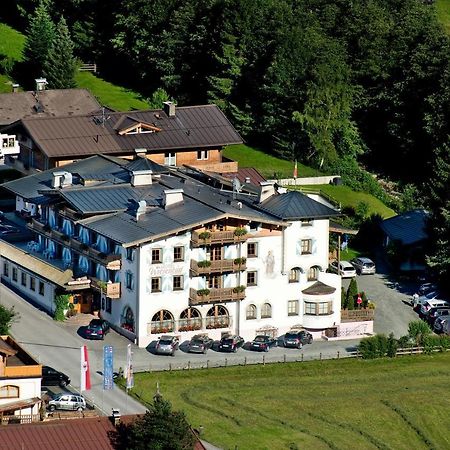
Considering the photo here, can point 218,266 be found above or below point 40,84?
below

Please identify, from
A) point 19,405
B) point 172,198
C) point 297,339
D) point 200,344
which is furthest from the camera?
point 172,198

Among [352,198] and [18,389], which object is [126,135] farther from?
[18,389]

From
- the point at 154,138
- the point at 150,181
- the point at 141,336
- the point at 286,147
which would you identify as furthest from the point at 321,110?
the point at 141,336

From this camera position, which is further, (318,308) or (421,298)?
(421,298)

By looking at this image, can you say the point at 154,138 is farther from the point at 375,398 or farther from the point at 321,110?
the point at 375,398

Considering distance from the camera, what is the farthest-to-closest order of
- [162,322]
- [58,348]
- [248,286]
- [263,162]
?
[263,162], [248,286], [162,322], [58,348]

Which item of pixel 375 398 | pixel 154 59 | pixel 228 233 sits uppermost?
pixel 154 59

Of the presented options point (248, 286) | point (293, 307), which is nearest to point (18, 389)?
point (248, 286)
